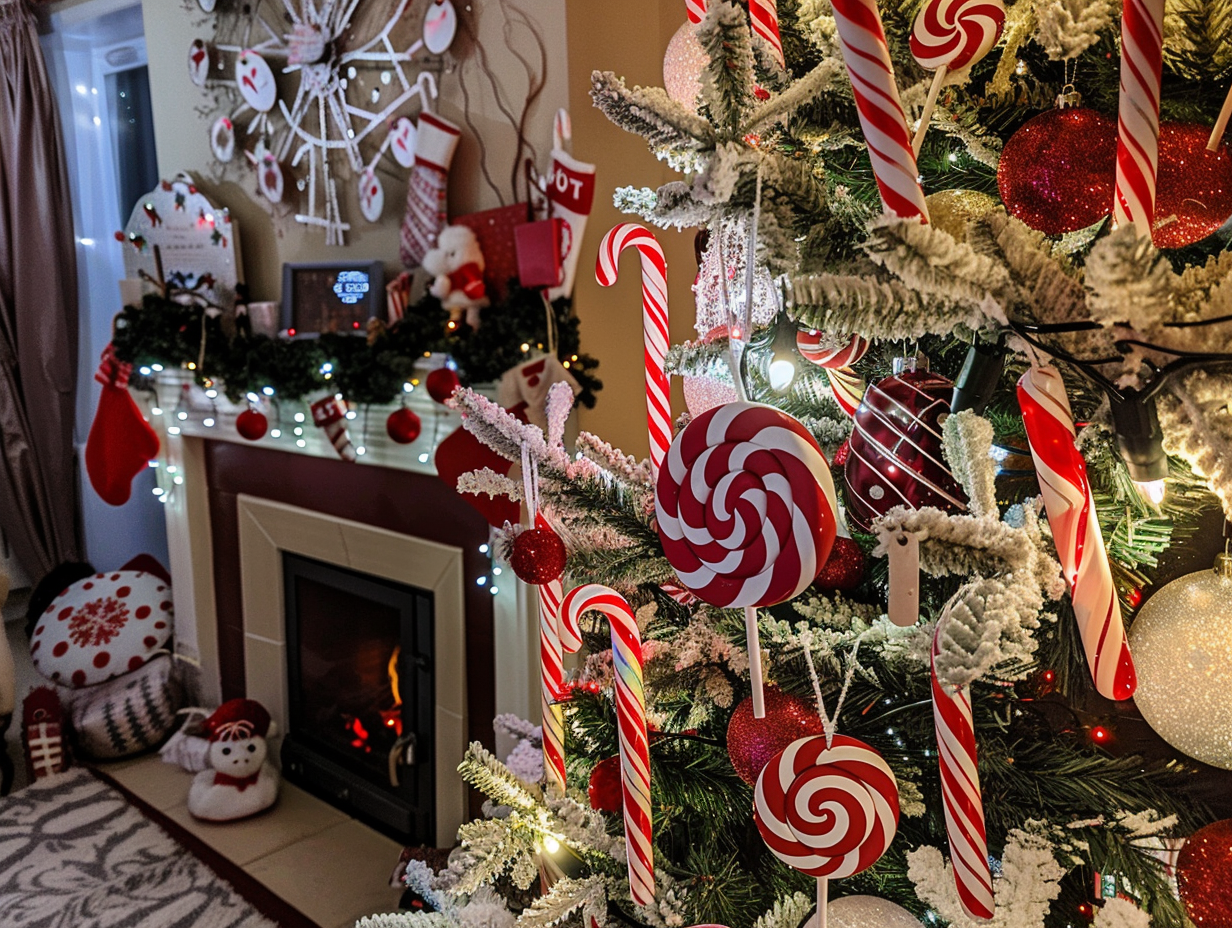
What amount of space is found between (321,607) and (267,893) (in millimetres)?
807

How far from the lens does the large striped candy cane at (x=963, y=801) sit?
604mm

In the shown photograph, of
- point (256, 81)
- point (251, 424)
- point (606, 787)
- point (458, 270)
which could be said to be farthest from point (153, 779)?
point (606, 787)

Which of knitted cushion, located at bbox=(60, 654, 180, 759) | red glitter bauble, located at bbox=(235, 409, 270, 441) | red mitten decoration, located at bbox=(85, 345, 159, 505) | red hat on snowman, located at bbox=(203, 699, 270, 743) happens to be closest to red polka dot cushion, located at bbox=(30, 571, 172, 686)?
knitted cushion, located at bbox=(60, 654, 180, 759)

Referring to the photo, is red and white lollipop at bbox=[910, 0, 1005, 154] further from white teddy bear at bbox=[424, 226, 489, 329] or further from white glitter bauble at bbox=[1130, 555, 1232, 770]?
white teddy bear at bbox=[424, 226, 489, 329]

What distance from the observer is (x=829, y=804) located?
61 centimetres

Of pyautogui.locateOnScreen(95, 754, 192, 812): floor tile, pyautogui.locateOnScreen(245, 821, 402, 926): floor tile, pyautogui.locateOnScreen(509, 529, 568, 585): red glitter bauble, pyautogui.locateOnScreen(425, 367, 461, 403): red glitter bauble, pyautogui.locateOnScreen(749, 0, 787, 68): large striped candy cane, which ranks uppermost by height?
pyautogui.locateOnScreen(749, 0, 787, 68): large striped candy cane

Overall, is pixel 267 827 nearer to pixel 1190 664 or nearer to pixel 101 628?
pixel 101 628

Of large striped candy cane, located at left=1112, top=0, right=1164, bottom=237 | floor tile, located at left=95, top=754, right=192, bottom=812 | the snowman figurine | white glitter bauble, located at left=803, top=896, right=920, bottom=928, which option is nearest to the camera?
large striped candy cane, located at left=1112, top=0, right=1164, bottom=237

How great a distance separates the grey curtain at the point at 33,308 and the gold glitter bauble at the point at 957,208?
3821 mm

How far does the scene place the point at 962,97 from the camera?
0.73m

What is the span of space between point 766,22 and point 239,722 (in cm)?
248

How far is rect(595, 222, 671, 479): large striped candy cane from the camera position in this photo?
82 centimetres

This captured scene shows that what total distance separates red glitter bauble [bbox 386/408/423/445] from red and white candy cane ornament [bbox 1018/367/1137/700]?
1750 mm

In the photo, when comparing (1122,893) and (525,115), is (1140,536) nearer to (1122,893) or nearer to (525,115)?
(1122,893)
